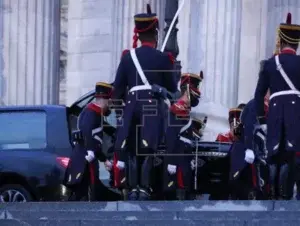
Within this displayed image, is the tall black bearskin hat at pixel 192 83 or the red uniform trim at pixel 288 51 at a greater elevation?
the red uniform trim at pixel 288 51

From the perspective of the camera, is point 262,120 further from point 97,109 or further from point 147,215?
point 147,215

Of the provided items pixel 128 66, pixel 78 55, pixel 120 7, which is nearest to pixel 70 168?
pixel 128 66

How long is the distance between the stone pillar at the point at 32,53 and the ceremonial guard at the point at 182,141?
1072 centimetres

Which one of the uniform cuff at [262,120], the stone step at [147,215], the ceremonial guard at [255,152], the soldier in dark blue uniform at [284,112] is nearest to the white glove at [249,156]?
the ceremonial guard at [255,152]

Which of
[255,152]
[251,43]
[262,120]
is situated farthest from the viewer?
[251,43]

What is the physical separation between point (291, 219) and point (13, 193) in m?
5.53

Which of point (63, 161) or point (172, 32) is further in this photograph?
point (172, 32)

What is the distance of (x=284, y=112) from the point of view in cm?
1764

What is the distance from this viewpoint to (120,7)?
31.3 meters

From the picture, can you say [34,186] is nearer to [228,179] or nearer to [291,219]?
[228,179]

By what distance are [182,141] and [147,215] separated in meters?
3.75

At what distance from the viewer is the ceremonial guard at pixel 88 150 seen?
63.1ft

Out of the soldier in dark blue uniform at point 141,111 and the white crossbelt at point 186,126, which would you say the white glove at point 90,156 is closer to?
the white crossbelt at point 186,126

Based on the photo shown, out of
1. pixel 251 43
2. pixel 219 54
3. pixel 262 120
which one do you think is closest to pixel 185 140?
pixel 262 120
